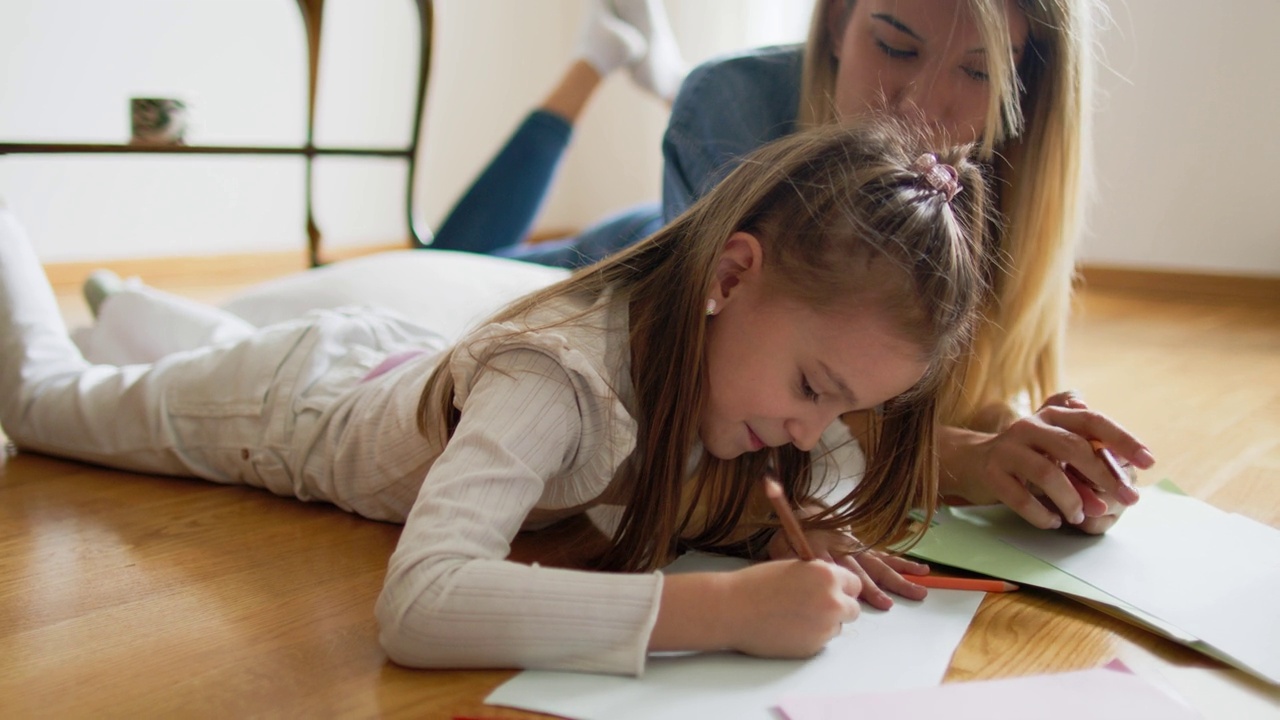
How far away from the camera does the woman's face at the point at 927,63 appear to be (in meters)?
1.00

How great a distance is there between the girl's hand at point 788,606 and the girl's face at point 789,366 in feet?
0.39

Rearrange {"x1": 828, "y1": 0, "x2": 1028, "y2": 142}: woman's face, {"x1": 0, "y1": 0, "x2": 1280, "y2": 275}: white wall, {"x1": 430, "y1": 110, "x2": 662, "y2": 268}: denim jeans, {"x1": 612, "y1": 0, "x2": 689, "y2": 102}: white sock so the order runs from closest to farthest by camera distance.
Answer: {"x1": 828, "y1": 0, "x2": 1028, "y2": 142}: woman's face → {"x1": 430, "y1": 110, "x2": 662, "y2": 268}: denim jeans → {"x1": 612, "y1": 0, "x2": 689, "y2": 102}: white sock → {"x1": 0, "y1": 0, "x2": 1280, "y2": 275}: white wall

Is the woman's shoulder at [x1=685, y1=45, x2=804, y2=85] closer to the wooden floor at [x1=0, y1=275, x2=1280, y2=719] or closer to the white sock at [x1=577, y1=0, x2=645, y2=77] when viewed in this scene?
the white sock at [x1=577, y1=0, x2=645, y2=77]

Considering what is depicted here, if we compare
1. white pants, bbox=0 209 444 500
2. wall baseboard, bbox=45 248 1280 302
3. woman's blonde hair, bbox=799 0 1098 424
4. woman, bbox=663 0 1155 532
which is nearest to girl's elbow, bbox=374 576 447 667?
white pants, bbox=0 209 444 500

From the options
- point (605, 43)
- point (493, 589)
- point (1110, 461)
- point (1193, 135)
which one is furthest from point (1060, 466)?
point (1193, 135)

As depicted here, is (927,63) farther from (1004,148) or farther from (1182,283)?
(1182,283)

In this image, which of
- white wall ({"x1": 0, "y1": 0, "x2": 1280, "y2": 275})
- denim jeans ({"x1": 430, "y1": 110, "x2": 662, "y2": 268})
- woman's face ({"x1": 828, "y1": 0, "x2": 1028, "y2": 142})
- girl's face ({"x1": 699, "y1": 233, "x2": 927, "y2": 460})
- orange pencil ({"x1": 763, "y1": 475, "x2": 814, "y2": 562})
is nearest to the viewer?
orange pencil ({"x1": 763, "y1": 475, "x2": 814, "y2": 562})

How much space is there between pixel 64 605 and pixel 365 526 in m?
0.25

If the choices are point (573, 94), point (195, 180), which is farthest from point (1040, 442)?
point (195, 180)

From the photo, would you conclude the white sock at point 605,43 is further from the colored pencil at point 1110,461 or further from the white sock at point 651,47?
the colored pencil at point 1110,461

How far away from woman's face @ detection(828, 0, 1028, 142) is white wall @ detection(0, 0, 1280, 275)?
1299mm

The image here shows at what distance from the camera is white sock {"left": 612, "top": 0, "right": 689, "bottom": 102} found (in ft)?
6.49

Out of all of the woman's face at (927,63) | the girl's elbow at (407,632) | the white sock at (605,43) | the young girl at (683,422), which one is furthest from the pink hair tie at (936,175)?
the white sock at (605,43)

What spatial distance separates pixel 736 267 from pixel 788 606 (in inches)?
9.6
